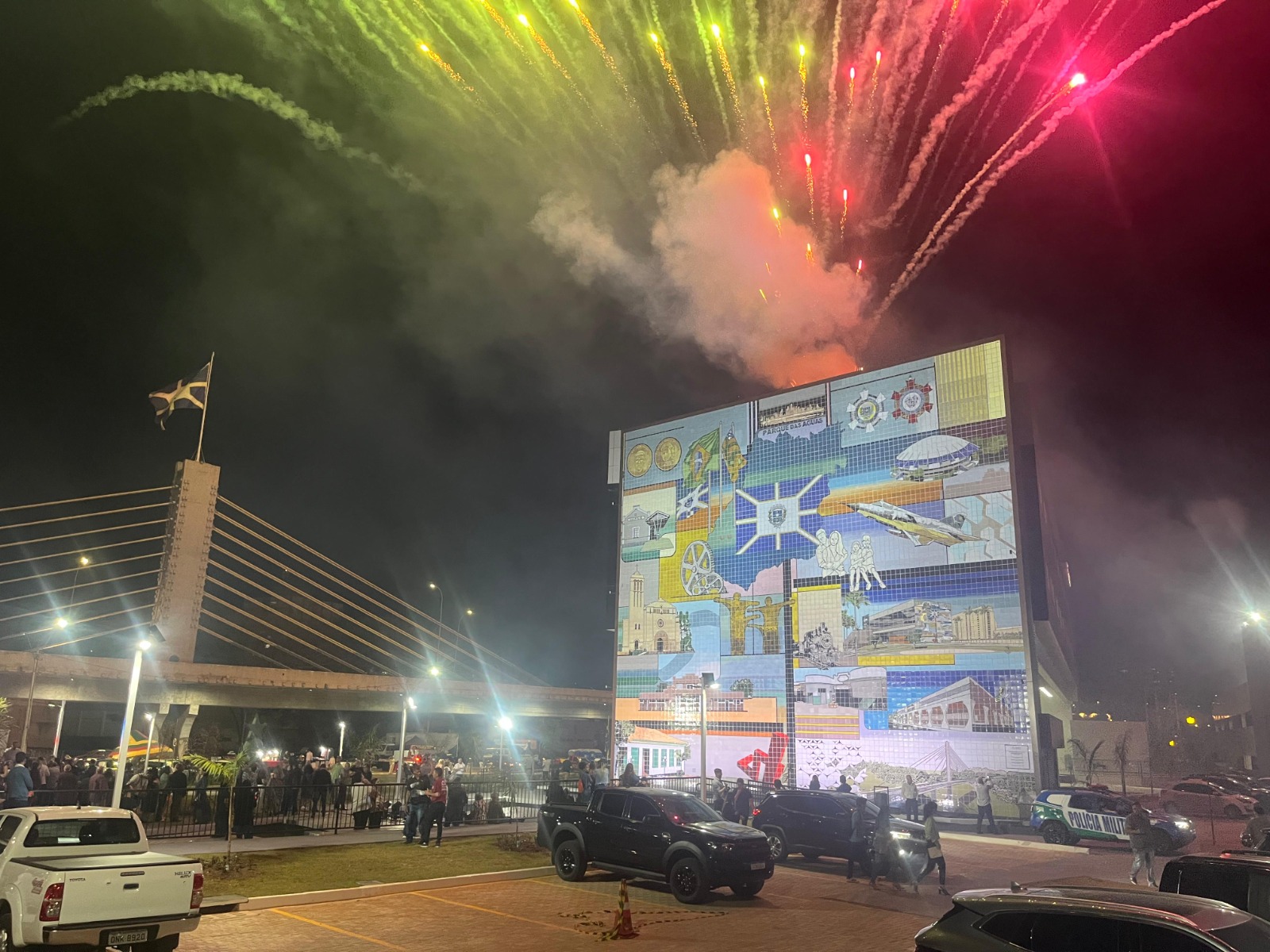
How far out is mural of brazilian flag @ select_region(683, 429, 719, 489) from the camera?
4416 centimetres

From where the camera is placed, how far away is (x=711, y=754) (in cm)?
4012

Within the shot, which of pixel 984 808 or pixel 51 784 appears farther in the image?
pixel 984 808

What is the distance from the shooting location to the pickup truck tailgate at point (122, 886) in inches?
354

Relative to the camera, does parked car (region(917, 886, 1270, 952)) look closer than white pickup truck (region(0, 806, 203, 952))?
Yes

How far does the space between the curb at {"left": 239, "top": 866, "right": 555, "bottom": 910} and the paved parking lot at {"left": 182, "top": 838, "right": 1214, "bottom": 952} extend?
0.62 feet

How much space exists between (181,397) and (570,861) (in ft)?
125

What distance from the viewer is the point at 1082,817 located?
25438 millimetres

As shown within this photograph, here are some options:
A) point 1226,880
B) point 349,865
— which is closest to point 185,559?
point 349,865

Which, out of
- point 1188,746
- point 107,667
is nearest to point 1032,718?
point 107,667

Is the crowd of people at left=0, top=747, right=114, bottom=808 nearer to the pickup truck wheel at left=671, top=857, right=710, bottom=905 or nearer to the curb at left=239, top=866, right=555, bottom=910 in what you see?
the curb at left=239, top=866, right=555, bottom=910

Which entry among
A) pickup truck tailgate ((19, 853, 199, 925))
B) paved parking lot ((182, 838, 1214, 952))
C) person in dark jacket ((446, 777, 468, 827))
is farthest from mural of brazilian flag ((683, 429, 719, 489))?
pickup truck tailgate ((19, 853, 199, 925))

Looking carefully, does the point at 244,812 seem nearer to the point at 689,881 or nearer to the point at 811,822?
the point at 689,881

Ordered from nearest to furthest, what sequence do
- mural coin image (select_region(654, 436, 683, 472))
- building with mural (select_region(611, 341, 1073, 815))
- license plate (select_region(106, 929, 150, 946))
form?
license plate (select_region(106, 929, 150, 946))
building with mural (select_region(611, 341, 1073, 815))
mural coin image (select_region(654, 436, 683, 472))

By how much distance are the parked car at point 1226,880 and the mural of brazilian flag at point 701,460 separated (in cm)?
3529
